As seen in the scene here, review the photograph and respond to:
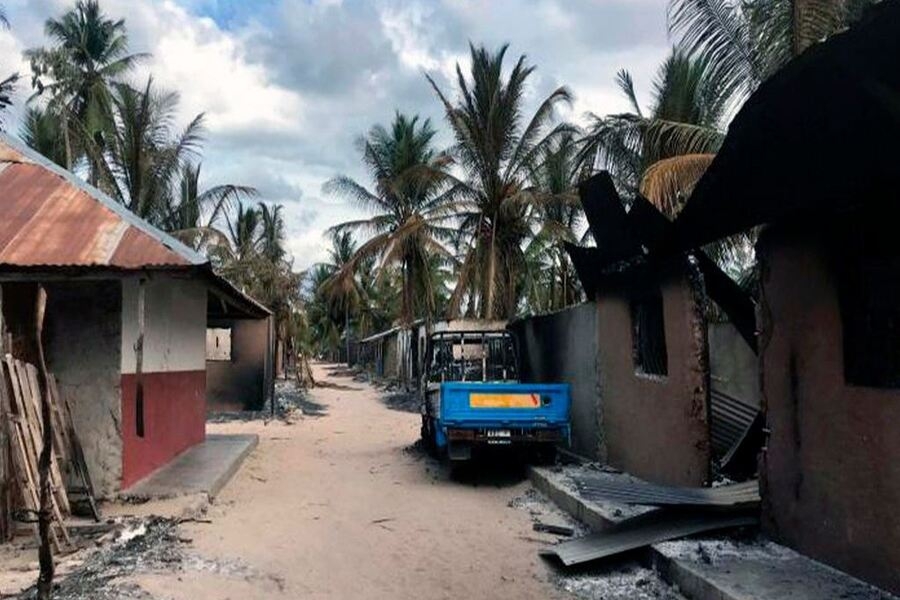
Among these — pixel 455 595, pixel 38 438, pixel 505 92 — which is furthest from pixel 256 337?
pixel 455 595

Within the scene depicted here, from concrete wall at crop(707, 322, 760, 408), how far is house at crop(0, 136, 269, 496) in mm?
6394

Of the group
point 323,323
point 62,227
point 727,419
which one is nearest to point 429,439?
point 727,419

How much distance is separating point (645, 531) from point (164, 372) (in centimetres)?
769

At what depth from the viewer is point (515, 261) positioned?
915 inches

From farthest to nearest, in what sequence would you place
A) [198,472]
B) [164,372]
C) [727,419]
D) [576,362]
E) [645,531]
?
[576,362] → [164,372] → [198,472] → [727,419] → [645,531]

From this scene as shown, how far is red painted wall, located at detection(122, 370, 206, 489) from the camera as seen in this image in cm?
1030

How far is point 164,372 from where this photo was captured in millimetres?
12438

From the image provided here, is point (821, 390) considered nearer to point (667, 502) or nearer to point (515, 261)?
point (667, 502)

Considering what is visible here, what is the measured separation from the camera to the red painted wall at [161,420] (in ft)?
33.8

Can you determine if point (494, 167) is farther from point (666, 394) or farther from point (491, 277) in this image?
point (666, 394)

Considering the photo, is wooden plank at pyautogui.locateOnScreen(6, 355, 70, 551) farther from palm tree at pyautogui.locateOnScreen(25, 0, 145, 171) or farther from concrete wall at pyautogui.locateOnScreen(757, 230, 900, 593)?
palm tree at pyautogui.locateOnScreen(25, 0, 145, 171)

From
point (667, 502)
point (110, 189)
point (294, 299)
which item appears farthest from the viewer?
point (294, 299)

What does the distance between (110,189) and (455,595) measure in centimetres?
1845

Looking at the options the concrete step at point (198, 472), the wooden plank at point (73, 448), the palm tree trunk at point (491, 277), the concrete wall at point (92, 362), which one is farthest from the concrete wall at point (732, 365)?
the palm tree trunk at point (491, 277)
